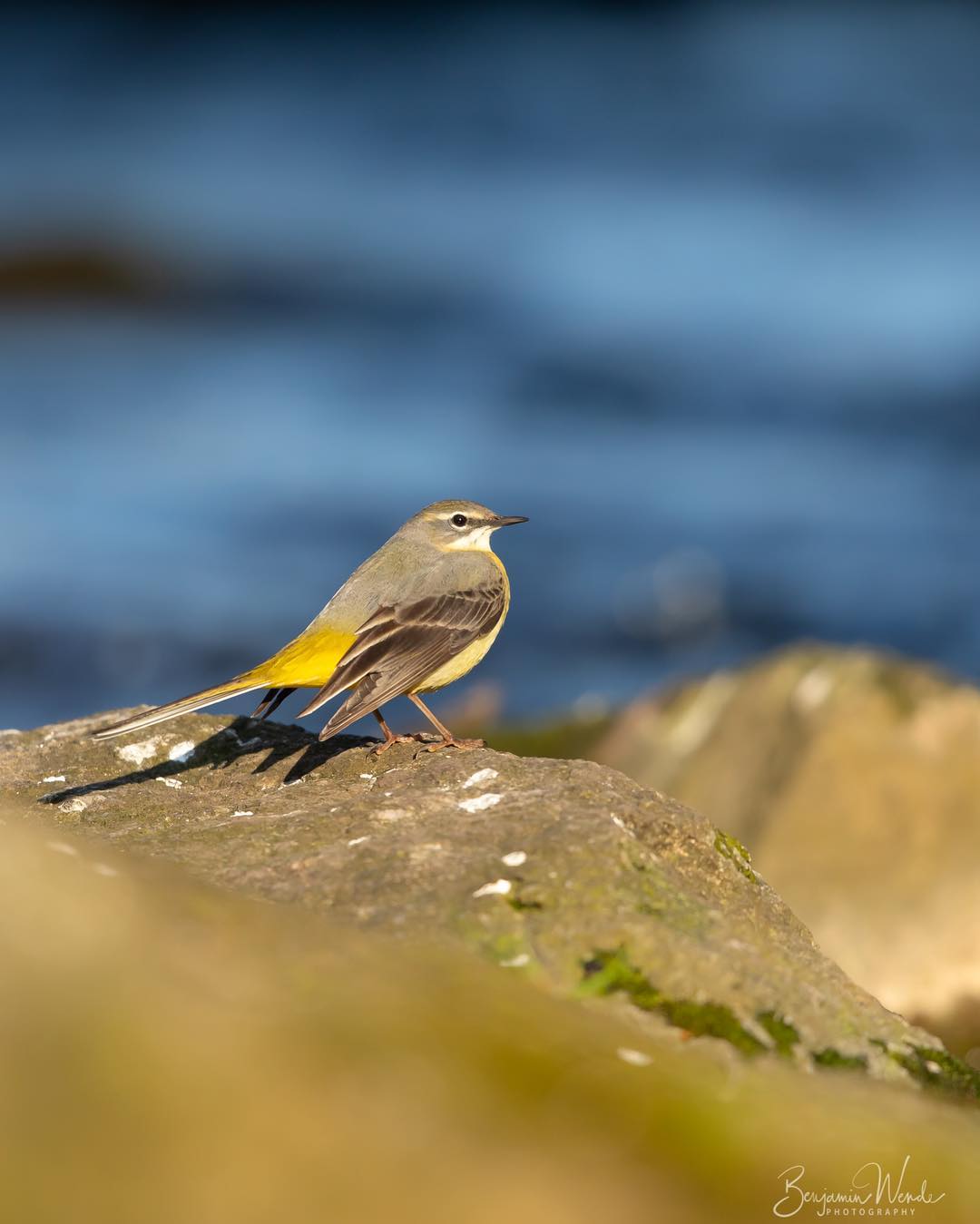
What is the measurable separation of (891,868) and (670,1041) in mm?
5531

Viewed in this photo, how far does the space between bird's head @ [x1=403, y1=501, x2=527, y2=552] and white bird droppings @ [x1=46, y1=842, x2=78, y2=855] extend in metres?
5.04

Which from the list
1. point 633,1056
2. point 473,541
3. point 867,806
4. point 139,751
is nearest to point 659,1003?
point 633,1056

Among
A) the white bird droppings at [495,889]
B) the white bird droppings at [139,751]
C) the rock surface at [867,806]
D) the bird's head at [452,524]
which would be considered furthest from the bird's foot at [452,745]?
the rock surface at [867,806]

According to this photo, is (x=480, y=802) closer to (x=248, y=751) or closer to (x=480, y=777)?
(x=480, y=777)

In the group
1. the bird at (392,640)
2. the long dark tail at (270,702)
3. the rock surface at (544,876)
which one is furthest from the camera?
the long dark tail at (270,702)

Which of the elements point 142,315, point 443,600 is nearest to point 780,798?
point 443,600

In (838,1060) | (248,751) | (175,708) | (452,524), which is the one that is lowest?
(838,1060)

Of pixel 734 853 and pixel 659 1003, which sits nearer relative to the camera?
pixel 659 1003

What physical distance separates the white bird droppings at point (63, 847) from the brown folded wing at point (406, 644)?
8.60 ft

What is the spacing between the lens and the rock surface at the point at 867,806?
29.6 ft

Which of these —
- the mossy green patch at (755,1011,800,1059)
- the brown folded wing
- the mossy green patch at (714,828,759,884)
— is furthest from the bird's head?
the mossy green patch at (755,1011,800,1059)

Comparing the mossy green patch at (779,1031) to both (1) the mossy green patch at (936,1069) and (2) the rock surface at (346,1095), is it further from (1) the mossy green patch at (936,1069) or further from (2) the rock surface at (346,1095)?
(1) the mossy green patch at (936,1069)

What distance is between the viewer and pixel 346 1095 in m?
3.23

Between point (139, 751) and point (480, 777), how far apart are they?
211cm
